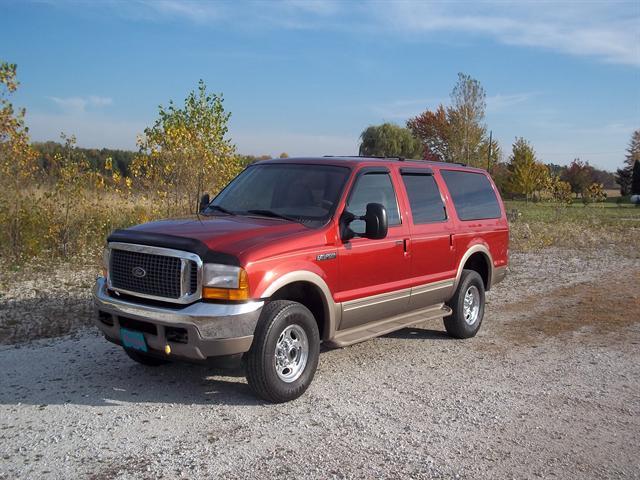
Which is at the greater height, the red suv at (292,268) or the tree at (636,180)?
the tree at (636,180)

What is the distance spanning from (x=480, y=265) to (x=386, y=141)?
4398 cm

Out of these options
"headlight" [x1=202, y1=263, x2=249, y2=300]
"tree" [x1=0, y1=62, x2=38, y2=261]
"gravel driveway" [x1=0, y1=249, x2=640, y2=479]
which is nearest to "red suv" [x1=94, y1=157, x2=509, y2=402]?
"headlight" [x1=202, y1=263, x2=249, y2=300]

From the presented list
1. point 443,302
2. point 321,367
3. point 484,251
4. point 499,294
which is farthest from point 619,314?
point 321,367

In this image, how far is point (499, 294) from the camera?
10781 mm

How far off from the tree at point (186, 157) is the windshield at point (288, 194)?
742cm

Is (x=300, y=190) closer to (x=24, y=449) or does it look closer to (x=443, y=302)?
(x=443, y=302)

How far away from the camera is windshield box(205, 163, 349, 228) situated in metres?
5.85

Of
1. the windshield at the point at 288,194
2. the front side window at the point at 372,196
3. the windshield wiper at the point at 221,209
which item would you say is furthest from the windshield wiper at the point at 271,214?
the front side window at the point at 372,196

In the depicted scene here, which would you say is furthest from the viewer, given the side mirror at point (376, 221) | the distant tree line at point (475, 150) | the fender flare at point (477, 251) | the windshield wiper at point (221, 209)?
the distant tree line at point (475, 150)

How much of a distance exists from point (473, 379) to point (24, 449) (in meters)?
3.93

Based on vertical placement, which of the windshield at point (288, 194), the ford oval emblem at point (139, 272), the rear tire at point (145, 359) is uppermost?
the windshield at point (288, 194)

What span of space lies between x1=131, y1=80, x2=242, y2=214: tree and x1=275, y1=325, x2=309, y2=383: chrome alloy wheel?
29.3ft

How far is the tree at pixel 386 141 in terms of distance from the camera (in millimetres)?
51125

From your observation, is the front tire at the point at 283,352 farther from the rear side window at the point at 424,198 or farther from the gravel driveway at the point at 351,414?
the rear side window at the point at 424,198
